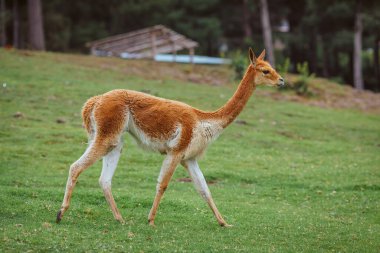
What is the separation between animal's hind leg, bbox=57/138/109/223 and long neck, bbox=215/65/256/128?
1.93m

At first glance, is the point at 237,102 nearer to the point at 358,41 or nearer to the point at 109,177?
the point at 109,177

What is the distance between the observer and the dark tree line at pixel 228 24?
4094 centimetres

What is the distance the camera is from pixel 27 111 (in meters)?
20.7

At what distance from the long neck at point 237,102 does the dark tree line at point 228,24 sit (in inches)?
1131

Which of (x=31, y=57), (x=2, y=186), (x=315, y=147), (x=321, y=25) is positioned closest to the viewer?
(x=2, y=186)

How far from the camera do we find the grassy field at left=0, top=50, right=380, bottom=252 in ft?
30.6

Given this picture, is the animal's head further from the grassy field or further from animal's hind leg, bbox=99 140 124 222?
animal's hind leg, bbox=99 140 124 222

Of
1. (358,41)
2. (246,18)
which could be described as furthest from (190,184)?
(246,18)

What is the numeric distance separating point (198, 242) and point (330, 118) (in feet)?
55.7

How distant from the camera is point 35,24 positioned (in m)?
33.0

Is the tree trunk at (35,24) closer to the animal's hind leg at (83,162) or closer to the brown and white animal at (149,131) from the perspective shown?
the brown and white animal at (149,131)

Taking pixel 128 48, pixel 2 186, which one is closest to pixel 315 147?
pixel 2 186

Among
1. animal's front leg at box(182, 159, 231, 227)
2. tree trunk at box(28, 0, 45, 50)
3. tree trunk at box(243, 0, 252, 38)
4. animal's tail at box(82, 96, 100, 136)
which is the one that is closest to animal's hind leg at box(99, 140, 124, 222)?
animal's tail at box(82, 96, 100, 136)

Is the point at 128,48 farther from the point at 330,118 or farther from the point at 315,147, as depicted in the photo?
the point at 315,147
